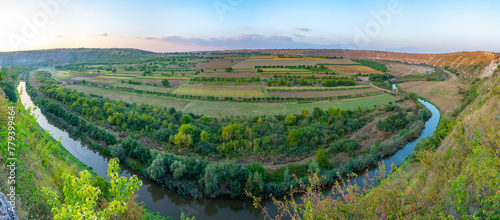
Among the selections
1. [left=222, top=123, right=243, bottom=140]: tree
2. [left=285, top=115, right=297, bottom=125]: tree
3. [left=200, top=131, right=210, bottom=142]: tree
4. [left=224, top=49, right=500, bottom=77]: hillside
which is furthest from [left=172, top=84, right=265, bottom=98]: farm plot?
[left=224, top=49, right=500, bottom=77]: hillside

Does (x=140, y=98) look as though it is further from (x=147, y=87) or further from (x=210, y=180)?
(x=210, y=180)

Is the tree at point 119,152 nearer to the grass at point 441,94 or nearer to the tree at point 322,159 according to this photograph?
the tree at point 322,159

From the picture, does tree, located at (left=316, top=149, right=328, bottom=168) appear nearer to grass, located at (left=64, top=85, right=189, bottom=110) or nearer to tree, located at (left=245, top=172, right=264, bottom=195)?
tree, located at (left=245, top=172, right=264, bottom=195)

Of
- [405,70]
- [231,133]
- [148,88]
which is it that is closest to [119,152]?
[231,133]

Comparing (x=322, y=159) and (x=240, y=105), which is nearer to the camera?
(x=322, y=159)

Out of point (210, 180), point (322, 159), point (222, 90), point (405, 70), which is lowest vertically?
point (210, 180)

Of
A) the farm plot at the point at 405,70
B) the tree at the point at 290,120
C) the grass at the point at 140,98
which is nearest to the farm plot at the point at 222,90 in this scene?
the grass at the point at 140,98

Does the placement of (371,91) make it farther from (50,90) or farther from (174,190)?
(50,90)

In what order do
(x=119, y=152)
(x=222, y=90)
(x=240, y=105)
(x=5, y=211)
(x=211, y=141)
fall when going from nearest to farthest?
(x=5, y=211) → (x=119, y=152) → (x=211, y=141) → (x=240, y=105) → (x=222, y=90)
